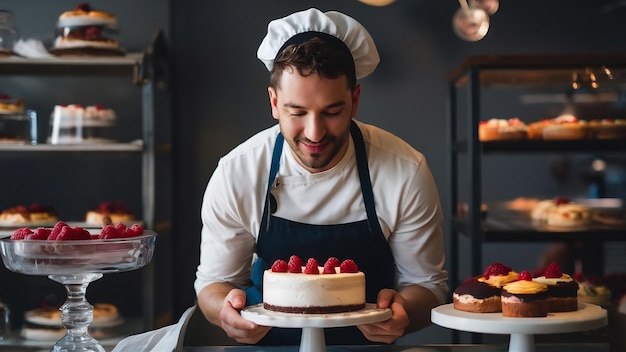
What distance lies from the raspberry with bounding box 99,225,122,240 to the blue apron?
721 mm

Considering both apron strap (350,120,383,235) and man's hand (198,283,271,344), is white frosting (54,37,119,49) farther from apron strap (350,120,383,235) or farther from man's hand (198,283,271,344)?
man's hand (198,283,271,344)

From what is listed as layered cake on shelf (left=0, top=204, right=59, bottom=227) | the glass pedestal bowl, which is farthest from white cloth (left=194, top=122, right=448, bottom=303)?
layered cake on shelf (left=0, top=204, right=59, bottom=227)

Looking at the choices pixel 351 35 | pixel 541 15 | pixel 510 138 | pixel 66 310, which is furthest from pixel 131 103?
pixel 66 310

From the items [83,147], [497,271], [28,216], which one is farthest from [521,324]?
[28,216]

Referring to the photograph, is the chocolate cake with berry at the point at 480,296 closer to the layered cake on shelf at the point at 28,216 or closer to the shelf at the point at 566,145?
the shelf at the point at 566,145

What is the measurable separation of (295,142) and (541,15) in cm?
298

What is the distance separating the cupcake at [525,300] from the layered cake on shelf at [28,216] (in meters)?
2.93

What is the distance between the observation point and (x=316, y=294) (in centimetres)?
185

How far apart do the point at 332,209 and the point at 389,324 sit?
1.78 feet

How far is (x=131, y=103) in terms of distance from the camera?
455cm

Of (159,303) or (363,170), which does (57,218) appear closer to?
(159,303)

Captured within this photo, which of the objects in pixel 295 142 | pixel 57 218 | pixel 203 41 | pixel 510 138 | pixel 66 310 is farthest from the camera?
pixel 203 41

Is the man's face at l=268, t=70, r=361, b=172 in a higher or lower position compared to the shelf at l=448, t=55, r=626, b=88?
lower

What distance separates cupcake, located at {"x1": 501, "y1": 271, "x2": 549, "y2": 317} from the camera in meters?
1.68
